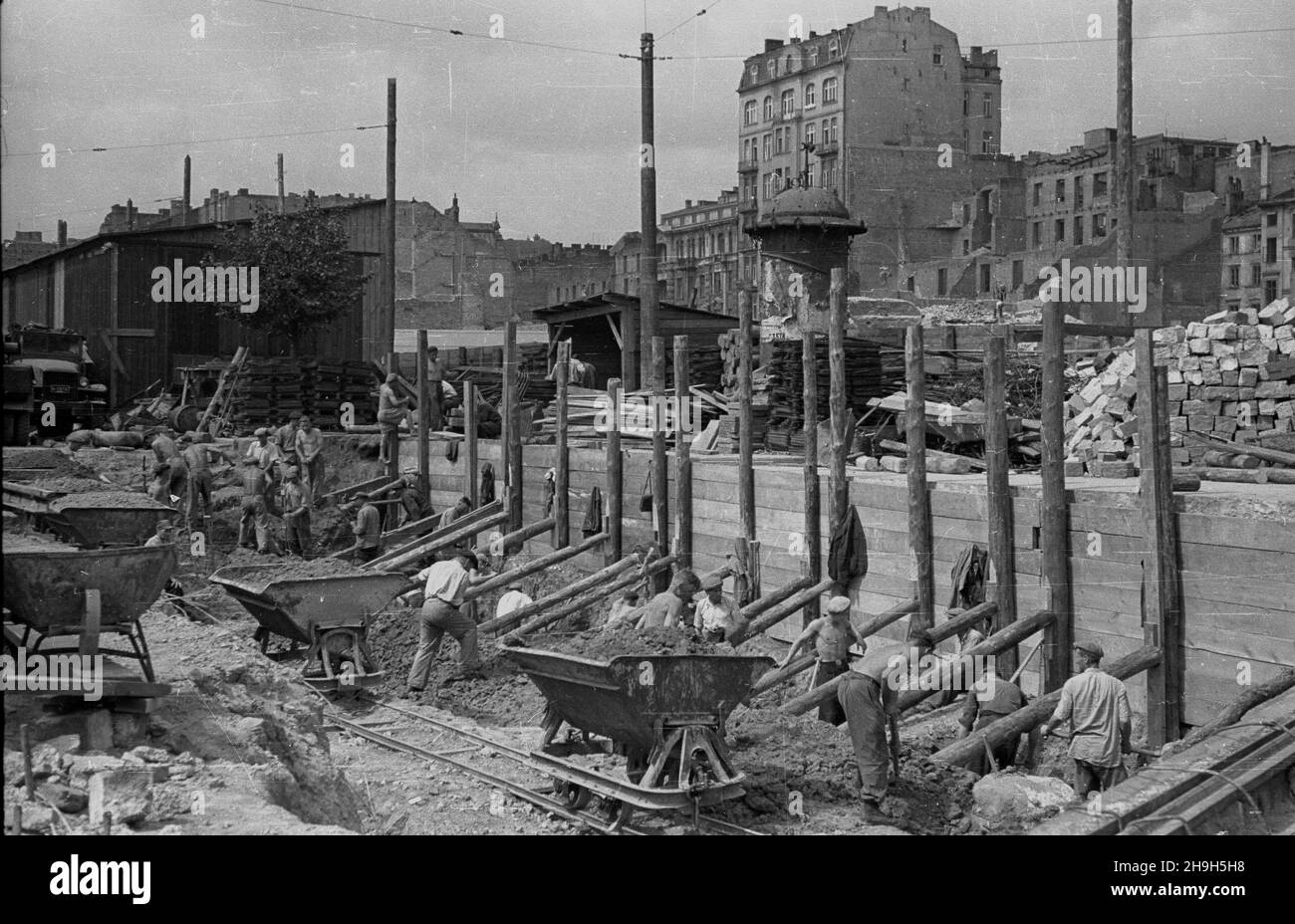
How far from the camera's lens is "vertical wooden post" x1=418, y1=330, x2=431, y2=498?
25.3 m

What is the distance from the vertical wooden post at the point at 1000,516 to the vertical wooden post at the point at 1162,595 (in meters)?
1.60

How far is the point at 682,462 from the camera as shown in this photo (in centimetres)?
1850

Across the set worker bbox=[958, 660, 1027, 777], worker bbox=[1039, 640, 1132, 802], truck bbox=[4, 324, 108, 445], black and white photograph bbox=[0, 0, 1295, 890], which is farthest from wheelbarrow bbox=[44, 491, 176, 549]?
truck bbox=[4, 324, 108, 445]

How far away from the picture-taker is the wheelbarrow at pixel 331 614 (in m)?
14.1

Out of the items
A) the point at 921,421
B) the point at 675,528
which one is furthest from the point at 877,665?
the point at 675,528

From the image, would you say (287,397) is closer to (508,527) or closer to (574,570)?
(508,527)

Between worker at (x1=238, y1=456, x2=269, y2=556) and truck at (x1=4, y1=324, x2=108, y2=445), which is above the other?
truck at (x1=4, y1=324, x2=108, y2=445)

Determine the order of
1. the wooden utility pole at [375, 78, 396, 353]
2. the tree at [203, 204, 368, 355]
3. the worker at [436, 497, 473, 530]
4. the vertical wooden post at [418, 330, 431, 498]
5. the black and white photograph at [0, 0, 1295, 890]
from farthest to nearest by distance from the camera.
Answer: the tree at [203, 204, 368, 355], the wooden utility pole at [375, 78, 396, 353], the vertical wooden post at [418, 330, 431, 498], the worker at [436, 497, 473, 530], the black and white photograph at [0, 0, 1295, 890]

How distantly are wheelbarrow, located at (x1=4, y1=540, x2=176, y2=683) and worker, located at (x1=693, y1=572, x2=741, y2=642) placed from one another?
19.8ft

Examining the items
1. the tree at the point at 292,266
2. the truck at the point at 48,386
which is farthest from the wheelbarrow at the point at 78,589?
the tree at the point at 292,266

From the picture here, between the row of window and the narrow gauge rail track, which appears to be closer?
the narrow gauge rail track

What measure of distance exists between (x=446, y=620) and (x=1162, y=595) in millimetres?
6997

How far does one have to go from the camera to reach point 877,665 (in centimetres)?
967

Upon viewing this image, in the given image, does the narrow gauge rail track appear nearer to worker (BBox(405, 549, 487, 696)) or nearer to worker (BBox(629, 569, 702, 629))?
worker (BBox(405, 549, 487, 696))
